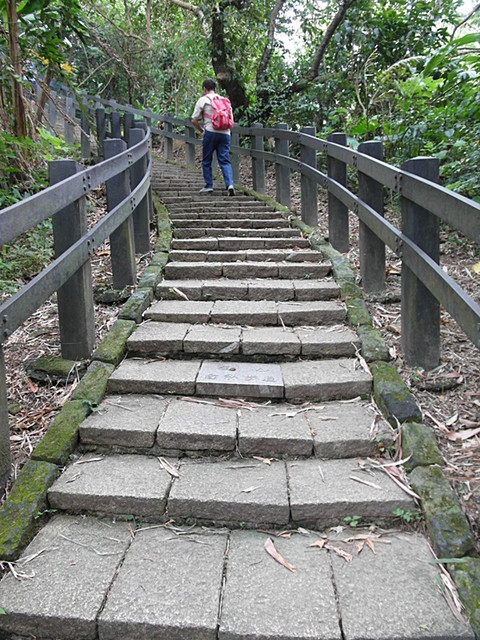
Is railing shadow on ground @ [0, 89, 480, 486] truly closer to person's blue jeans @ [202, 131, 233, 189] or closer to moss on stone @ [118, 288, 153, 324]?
moss on stone @ [118, 288, 153, 324]

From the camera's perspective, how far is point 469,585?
1926 millimetres

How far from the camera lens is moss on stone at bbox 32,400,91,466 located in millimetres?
2605

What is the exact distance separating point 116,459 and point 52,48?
513 centimetres

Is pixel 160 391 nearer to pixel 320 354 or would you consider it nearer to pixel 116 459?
pixel 116 459

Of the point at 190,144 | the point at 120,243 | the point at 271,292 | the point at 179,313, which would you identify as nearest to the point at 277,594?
the point at 179,313

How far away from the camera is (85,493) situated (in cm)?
243

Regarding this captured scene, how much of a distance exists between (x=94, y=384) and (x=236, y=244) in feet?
9.56

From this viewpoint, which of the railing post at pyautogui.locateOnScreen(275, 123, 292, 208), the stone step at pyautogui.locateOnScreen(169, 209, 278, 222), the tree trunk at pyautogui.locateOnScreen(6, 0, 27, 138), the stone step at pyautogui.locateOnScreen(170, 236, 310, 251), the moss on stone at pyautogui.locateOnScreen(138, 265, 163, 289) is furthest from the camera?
the railing post at pyautogui.locateOnScreen(275, 123, 292, 208)

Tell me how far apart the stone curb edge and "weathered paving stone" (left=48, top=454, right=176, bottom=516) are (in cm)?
7

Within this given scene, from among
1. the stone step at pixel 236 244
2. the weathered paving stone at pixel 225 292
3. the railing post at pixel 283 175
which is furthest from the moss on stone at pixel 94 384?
the railing post at pixel 283 175

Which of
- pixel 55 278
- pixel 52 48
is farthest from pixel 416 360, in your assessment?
pixel 52 48

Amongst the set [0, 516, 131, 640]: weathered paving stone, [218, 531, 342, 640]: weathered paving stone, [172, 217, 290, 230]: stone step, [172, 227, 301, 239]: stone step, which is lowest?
[218, 531, 342, 640]: weathered paving stone

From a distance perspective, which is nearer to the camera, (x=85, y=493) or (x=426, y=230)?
(x=85, y=493)

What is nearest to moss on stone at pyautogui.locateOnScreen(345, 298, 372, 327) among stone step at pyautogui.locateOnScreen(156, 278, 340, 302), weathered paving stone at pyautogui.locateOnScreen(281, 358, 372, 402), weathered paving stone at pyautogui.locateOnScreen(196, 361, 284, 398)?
stone step at pyautogui.locateOnScreen(156, 278, 340, 302)
